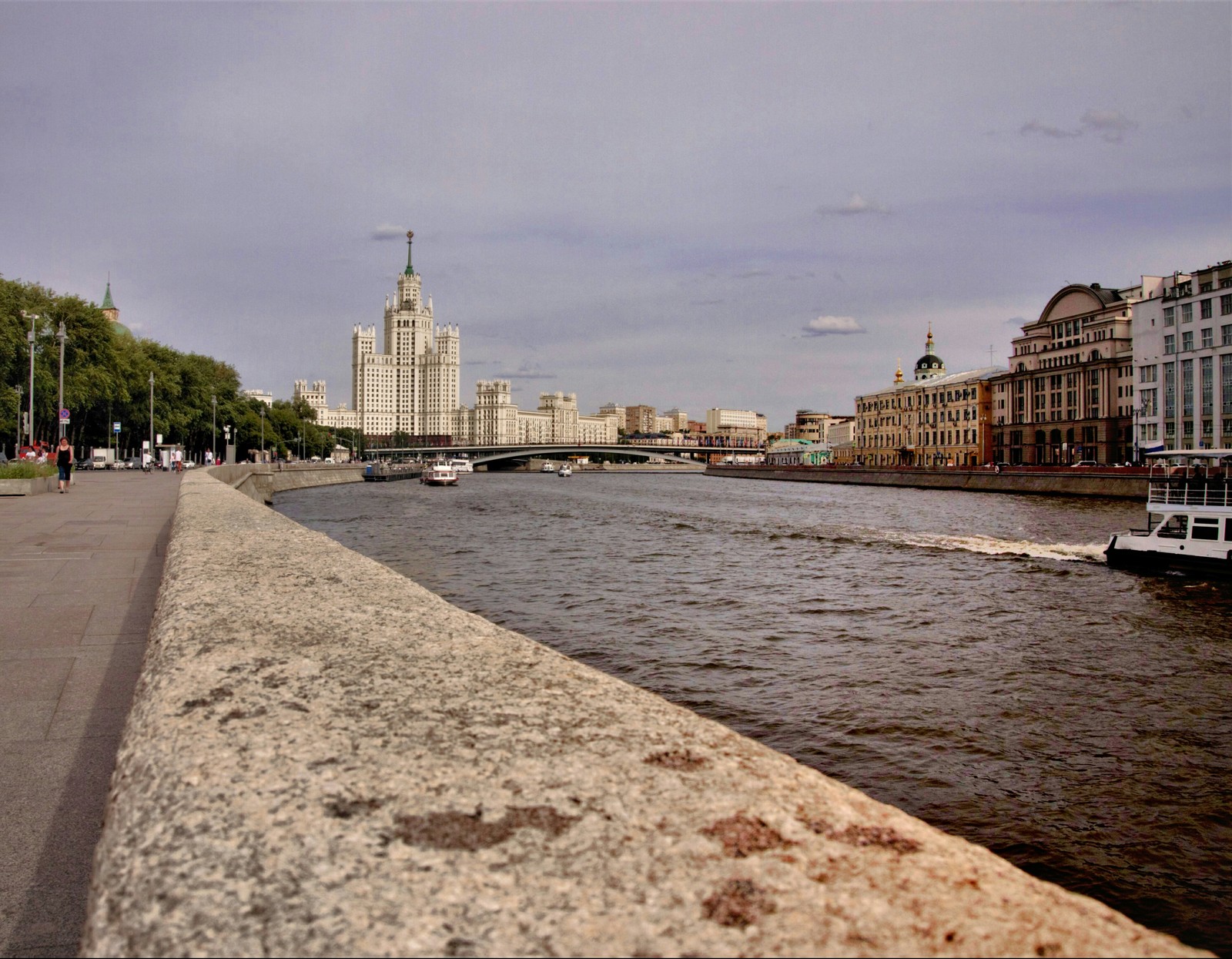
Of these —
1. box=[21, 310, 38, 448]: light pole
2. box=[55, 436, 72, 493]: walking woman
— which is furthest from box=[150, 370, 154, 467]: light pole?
box=[55, 436, 72, 493]: walking woman

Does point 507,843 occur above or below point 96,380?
below

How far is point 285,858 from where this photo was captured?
1870mm

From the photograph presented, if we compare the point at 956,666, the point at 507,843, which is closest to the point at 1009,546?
the point at 956,666

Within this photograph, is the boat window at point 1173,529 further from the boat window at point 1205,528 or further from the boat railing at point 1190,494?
the boat railing at point 1190,494

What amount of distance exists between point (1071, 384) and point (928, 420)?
Answer: 85.4 ft

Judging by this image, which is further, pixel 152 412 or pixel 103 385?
pixel 152 412

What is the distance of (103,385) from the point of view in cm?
6159

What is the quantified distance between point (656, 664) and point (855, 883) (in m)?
9.66

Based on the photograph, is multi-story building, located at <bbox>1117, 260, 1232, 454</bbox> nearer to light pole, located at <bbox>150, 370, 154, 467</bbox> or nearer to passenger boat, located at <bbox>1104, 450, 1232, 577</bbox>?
passenger boat, located at <bbox>1104, 450, 1232, 577</bbox>

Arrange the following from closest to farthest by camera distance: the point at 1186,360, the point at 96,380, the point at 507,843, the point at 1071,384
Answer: the point at 507,843 → the point at 96,380 → the point at 1186,360 → the point at 1071,384

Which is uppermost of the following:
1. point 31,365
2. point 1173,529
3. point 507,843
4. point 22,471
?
point 31,365

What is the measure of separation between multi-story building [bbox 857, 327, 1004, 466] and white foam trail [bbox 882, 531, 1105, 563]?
83.9m

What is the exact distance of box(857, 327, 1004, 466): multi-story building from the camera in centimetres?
10881

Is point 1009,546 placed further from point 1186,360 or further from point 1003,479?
point 1186,360
